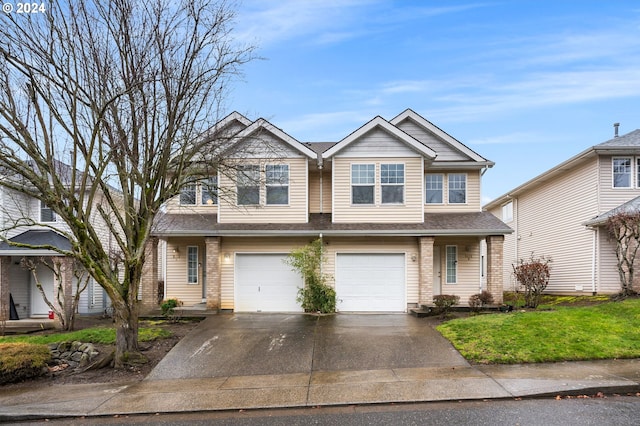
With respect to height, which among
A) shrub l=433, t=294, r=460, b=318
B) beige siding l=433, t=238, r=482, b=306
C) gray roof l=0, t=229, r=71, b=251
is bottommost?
shrub l=433, t=294, r=460, b=318

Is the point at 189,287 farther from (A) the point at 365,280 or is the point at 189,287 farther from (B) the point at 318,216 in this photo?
(A) the point at 365,280

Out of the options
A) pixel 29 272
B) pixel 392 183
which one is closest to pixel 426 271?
pixel 392 183

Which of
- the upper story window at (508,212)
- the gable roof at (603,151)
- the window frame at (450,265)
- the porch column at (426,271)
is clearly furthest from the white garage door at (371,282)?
the upper story window at (508,212)

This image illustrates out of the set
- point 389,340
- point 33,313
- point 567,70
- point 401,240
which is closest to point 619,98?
point 567,70

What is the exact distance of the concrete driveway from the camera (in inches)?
366

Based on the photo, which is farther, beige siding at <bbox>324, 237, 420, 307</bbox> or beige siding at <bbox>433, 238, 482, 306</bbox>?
beige siding at <bbox>433, 238, 482, 306</bbox>

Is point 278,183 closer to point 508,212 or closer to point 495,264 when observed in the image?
point 495,264

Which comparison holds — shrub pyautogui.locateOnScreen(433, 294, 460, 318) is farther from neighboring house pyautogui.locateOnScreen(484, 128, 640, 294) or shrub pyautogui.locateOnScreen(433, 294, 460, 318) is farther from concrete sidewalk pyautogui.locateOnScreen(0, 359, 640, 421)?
neighboring house pyautogui.locateOnScreen(484, 128, 640, 294)

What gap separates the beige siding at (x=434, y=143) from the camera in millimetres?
17609

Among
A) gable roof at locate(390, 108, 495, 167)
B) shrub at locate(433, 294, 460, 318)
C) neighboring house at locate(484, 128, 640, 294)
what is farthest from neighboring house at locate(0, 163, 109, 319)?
neighboring house at locate(484, 128, 640, 294)

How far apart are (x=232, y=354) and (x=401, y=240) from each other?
7774 mm

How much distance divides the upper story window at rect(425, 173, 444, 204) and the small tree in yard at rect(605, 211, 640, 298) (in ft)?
18.9

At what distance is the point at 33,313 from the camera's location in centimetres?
1875

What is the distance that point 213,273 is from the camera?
15.4 meters
